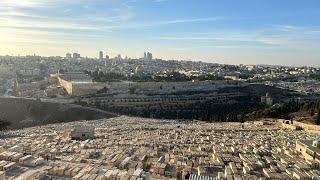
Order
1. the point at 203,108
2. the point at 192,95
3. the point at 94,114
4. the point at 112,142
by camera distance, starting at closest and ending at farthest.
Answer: the point at 112,142 → the point at 94,114 → the point at 203,108 → the point at 192,95

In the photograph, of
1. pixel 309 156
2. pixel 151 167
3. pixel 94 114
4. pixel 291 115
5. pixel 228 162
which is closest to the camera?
pixel 151 167

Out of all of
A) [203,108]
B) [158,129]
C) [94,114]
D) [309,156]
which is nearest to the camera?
[309,156]

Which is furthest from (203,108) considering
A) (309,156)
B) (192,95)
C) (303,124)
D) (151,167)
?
(151,167)

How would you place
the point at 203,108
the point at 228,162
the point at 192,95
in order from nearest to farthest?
the point at 228,162 → the point at 203,108 → the point at 192,95

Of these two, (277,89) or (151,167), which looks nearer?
(151,167)

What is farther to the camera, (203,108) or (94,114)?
(203,108)

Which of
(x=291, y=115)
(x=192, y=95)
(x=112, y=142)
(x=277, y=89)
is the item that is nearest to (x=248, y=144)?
(x=112, y=142)

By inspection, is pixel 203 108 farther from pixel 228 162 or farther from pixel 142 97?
pixel 228 162

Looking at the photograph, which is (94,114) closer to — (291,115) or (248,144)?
(291,115)

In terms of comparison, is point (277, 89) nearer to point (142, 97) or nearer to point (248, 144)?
point (142, 97)
